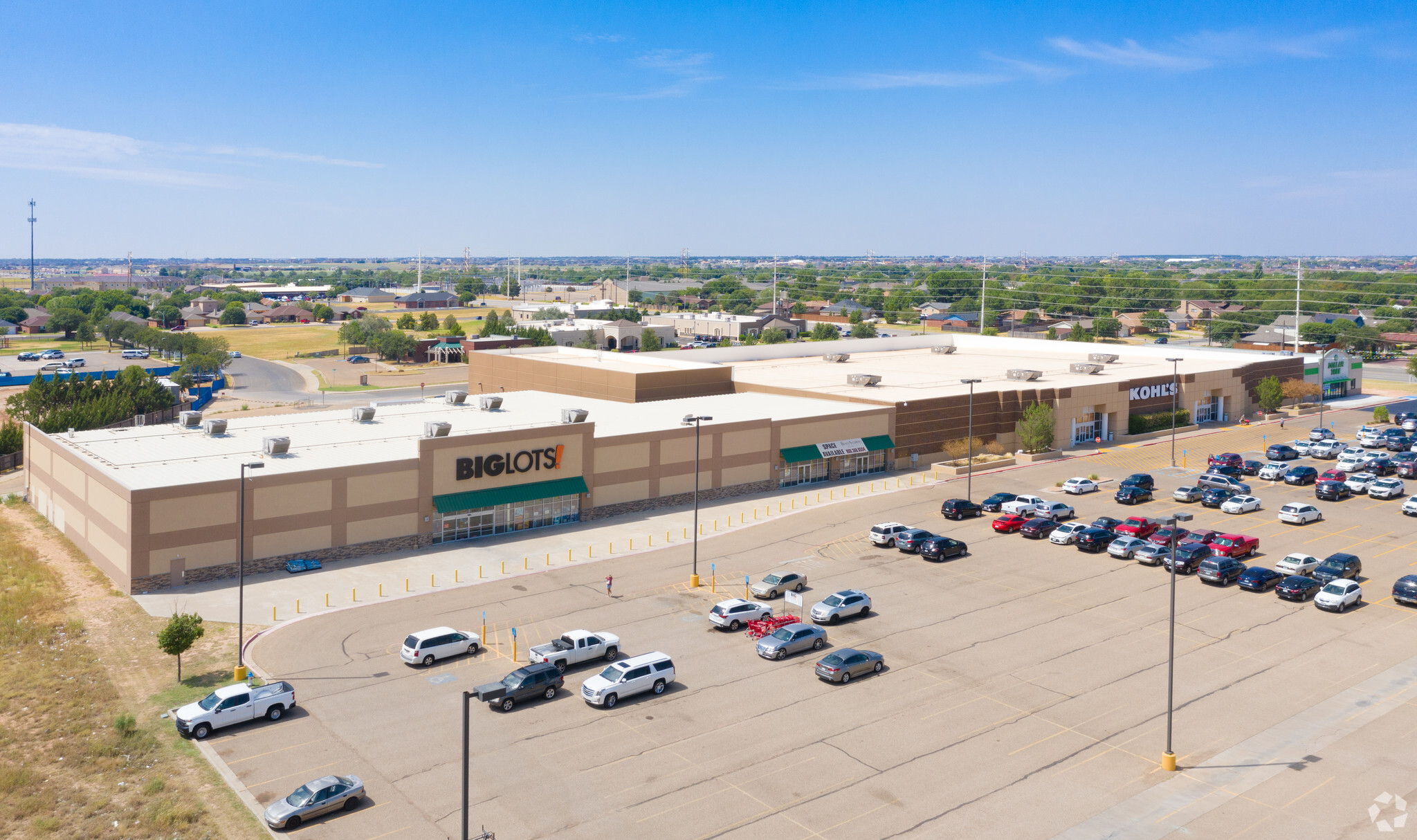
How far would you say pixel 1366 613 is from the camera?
138 ft

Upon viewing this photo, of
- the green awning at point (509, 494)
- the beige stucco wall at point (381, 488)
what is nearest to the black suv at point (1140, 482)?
the green awning at point (509, 494)

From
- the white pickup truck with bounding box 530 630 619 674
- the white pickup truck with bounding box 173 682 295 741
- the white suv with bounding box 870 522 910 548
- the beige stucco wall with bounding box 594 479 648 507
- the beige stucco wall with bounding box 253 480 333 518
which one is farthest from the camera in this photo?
the beige stucco wall with bounding box 594 479 648 507

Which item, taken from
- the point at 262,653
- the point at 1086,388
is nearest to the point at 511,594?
the point at 262,653

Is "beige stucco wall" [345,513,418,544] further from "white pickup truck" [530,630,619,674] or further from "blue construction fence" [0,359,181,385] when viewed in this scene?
"blue construction fence" [0,359,181,385]

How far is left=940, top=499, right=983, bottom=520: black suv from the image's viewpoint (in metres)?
57.2

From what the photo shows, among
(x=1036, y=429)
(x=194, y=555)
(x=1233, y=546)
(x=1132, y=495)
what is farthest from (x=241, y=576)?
(x=1036, y=429)

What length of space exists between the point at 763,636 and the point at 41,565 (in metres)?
33.9

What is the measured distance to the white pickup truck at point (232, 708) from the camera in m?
29.8

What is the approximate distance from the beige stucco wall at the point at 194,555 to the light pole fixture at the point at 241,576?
1.42ft

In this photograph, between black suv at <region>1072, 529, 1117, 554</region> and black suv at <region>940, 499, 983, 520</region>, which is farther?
black suv at <region>940, 499, 983, 520</region>

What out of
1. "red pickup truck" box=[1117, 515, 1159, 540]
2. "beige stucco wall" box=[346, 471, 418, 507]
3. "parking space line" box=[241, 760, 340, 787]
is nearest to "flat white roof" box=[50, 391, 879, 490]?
"beige stucco wall" box=[346, 471, 418, 507]

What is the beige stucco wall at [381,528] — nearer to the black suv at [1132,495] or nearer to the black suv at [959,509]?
the black suv at [959,509]

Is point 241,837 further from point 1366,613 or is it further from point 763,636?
point 1366,613

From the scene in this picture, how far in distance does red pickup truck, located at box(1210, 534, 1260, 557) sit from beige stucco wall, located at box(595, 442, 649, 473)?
98.8 feet
